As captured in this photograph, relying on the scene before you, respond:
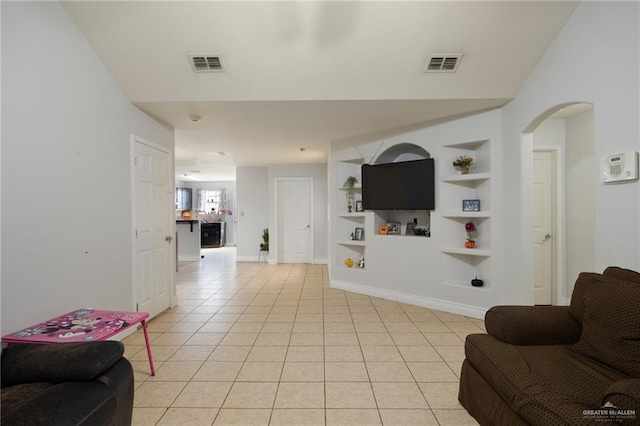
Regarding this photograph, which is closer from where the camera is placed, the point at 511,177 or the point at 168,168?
the point at 511,177

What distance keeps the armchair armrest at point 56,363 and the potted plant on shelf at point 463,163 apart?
3694 millimetres

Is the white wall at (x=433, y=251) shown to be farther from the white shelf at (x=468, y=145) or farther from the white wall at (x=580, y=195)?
the white wall at (x=580, y=195)

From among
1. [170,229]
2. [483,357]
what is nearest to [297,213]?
[170,229]

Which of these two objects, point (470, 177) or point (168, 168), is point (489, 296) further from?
point (168, 168)

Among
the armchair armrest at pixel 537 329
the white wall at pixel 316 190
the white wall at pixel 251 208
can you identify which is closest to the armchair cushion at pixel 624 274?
the armchair armrest at pixel 537 329

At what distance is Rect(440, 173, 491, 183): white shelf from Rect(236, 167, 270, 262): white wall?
16.0 feet

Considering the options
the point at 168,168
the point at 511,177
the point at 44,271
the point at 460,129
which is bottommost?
the point at 44,271

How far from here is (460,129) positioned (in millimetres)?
3553

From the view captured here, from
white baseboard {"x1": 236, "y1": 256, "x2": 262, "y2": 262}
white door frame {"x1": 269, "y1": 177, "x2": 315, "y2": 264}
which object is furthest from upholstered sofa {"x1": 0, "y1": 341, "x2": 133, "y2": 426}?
white baseboard {"x1": 236, "y1": 256, "x2": 262, "y2": 262}

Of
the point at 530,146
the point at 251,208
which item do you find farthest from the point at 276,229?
the point at 530,146

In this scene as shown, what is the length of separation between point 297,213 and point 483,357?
18.7 ft

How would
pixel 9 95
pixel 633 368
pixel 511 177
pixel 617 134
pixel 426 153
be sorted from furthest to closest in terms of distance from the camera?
pixel 426 153, pixel 511 177, pixel 617 134, pixel 9 95, pixel 633 368

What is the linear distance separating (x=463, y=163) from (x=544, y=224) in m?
1.34

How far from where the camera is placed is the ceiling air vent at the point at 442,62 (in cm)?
264
